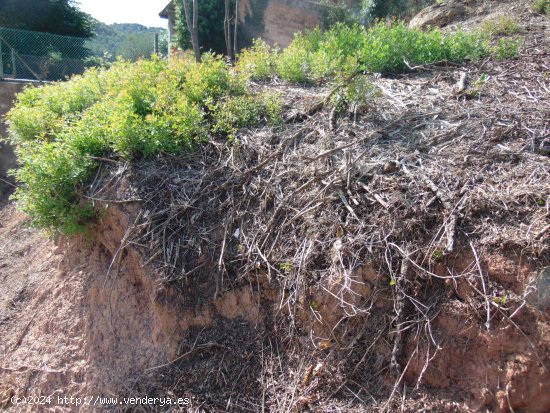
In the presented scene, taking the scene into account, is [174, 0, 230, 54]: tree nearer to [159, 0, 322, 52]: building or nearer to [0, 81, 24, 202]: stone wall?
[159, 0, 322, 52]: building

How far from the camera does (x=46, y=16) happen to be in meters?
15.3

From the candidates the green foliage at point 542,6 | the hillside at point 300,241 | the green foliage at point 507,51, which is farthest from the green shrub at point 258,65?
the green foliage at point 542,6

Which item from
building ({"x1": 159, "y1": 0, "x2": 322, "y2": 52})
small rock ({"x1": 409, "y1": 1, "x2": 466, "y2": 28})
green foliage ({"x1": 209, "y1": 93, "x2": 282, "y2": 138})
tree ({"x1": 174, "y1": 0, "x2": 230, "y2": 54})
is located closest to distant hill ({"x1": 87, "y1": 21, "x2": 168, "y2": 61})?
tree ({"x1": 174, "y1": 0, "x2": 230, "y2": 54})

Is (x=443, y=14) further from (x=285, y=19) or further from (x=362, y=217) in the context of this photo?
Result: (x=285, y=19)

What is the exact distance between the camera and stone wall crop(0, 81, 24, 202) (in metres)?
9.47

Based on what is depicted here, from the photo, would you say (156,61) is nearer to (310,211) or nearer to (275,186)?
(275,186)

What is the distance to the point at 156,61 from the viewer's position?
659cm

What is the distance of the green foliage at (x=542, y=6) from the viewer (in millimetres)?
6866

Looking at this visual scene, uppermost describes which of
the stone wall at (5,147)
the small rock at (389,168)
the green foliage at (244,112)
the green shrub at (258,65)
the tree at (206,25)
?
the tree at (206,25)

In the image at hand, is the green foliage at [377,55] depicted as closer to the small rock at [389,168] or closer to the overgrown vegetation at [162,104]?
the overgrown vegetation at [162,104]

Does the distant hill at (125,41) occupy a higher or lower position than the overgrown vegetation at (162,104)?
higher

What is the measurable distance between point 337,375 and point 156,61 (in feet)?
16.0

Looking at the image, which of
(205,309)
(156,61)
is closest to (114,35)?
(156,61)

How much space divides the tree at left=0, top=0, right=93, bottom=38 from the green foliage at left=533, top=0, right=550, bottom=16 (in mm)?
13342
